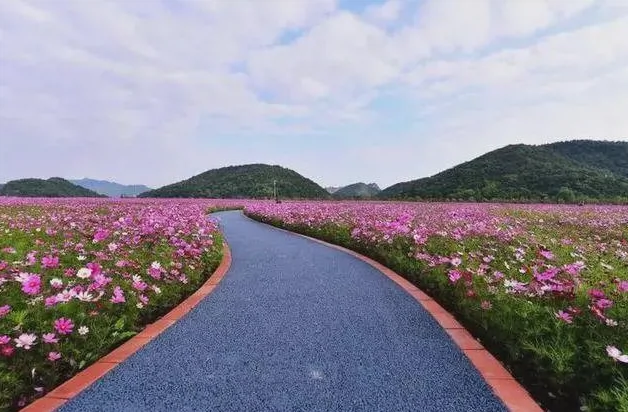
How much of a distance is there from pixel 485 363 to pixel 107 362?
3.06m

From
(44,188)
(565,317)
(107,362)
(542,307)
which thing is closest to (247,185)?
(44,188)

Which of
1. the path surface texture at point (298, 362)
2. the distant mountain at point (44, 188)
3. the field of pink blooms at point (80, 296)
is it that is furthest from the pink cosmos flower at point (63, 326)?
the distant mountain at point (44, 188)

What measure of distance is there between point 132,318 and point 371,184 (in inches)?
5066

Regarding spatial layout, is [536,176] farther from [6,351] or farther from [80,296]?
[6,351]

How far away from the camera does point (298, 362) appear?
11.3 feet

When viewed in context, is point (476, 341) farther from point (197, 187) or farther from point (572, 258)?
point (197, 187)

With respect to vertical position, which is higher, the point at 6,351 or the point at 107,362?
the point at 6,351

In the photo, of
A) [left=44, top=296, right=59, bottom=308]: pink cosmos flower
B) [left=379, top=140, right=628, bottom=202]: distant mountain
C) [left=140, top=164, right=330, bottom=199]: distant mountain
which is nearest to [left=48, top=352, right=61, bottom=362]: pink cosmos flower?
[left=44, top=296, right=59, bottom=308]: pink cosmos flower

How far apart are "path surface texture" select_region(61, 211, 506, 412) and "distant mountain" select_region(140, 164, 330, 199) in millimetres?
44241

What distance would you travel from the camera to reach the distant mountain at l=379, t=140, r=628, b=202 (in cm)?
3434

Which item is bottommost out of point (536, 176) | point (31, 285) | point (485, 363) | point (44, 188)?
point (485, 363)

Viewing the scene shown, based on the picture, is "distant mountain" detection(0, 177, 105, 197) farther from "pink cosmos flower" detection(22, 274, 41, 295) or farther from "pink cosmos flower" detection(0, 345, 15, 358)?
"pink cosmos flower" detection(0, 345, 15, 358)

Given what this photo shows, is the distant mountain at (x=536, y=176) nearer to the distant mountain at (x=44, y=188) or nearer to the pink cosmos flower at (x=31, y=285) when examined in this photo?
the pink cosmos flower at (x=31, y=285)

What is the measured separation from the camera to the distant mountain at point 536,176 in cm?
3434
